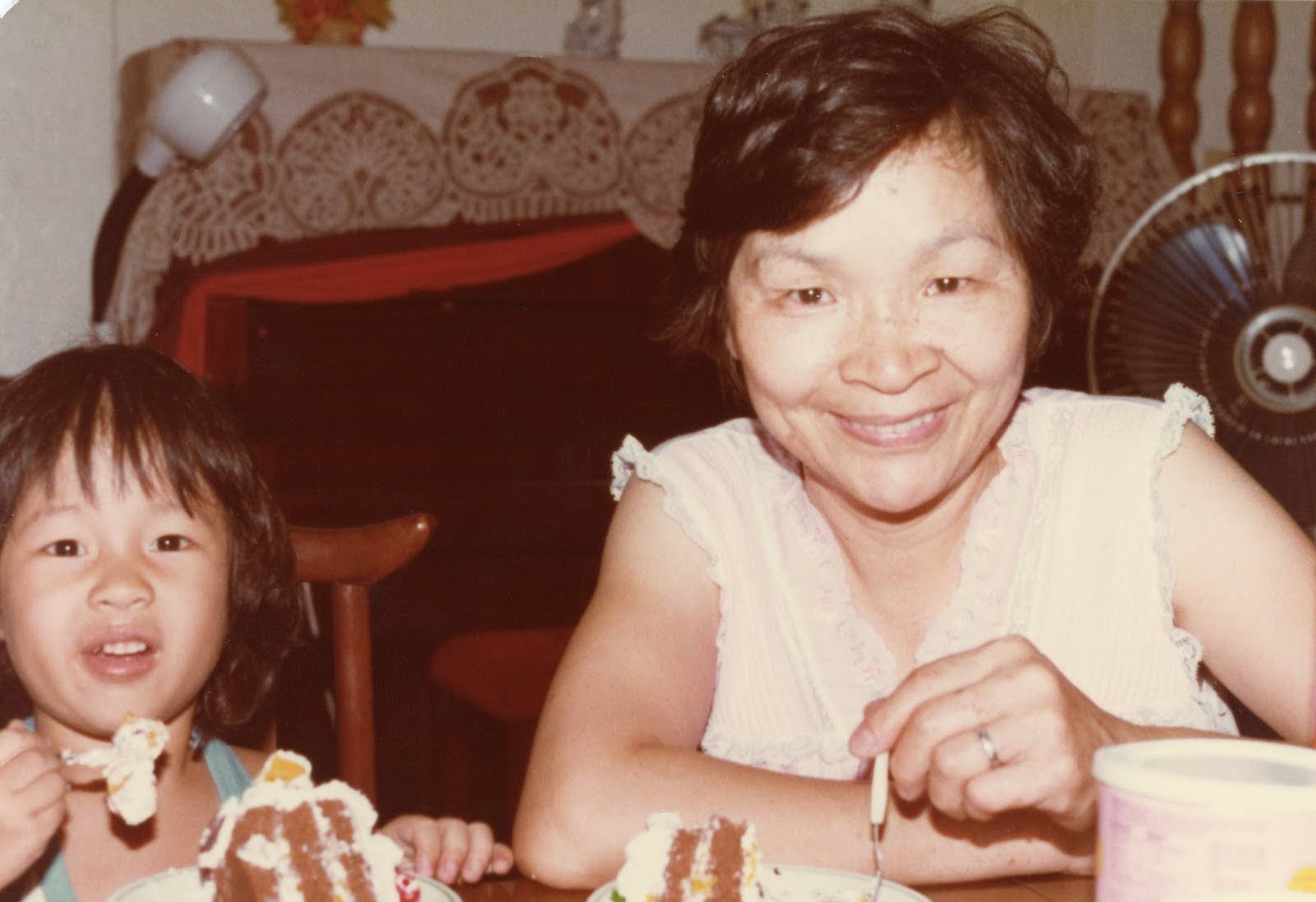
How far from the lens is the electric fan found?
7.74 feet

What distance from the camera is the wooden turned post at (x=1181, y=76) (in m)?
3.88

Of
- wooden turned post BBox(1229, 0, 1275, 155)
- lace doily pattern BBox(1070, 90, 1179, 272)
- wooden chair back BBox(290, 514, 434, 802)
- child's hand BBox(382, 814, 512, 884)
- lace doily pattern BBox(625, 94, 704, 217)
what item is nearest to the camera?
child's hand BBox(382, 814, 512, 884)

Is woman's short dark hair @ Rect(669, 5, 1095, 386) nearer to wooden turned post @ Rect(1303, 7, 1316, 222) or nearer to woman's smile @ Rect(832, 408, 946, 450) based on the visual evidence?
woman's smile @ Rect(832, 408, 946, 450)

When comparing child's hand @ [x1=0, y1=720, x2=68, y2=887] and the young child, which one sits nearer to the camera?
child's hand @ [x1=0, y1=720, x2=68, y2=887]

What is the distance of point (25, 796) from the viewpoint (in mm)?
957

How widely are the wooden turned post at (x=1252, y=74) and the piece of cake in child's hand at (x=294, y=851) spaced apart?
3.61m

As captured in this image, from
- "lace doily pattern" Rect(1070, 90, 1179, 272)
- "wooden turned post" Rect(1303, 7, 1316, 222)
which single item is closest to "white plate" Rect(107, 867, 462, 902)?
"lace doily pattern" Rect(1070, 90, 1179, 272)

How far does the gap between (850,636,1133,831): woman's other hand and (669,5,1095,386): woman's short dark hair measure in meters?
0.40

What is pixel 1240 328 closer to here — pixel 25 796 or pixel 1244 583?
pixel 1244 583

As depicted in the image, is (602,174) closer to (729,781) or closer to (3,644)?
(3,644)

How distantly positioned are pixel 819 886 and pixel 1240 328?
1.87m

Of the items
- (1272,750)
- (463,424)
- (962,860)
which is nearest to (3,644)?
(962,860)

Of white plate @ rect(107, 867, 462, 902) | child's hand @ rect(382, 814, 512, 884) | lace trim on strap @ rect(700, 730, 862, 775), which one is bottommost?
lace trim on strap @ rect(700, 730, 862, 775)

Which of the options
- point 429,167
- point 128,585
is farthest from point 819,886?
point 429,167
